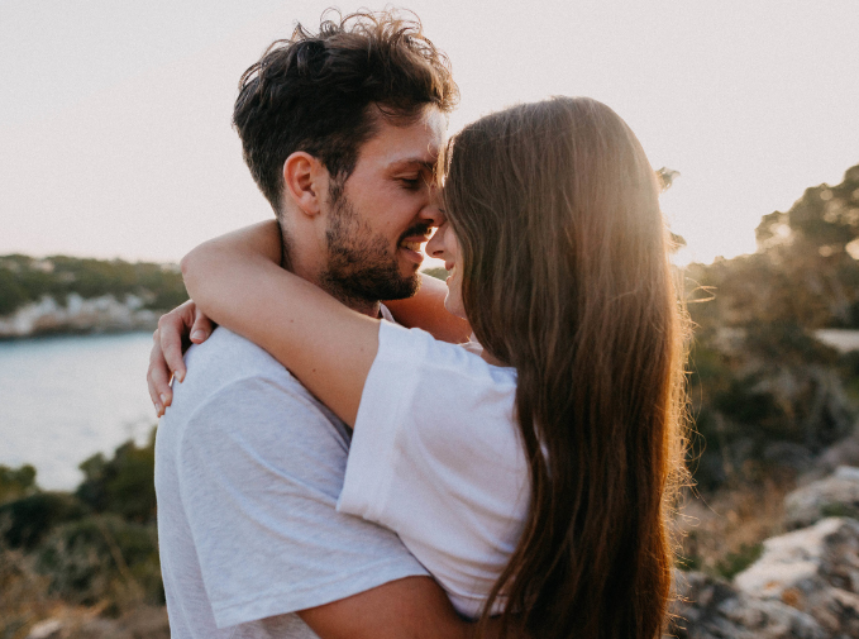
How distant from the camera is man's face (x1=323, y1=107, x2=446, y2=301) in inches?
76.3

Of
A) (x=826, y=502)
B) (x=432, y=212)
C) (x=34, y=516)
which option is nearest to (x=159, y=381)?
(x=432, y=212)

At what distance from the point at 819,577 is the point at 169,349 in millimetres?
3697

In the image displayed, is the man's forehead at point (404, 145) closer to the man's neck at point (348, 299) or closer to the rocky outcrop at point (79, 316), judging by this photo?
the man's neck at point (348, 299)

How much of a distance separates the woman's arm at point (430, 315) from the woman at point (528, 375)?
1053 millimetres

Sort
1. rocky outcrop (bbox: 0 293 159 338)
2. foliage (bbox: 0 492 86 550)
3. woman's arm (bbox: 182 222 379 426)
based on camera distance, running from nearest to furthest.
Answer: woman's arm (bbox: 182 222 379 426), foliage (bbox: 0 492 86 550), rocky outcrop (bbox: 0 293 159 338)

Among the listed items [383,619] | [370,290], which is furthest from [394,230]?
[383,619]

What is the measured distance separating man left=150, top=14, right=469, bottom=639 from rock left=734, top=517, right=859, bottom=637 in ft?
9.08

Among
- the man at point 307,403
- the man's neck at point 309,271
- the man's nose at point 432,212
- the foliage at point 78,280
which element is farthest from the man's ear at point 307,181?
the foliage at point 78,280

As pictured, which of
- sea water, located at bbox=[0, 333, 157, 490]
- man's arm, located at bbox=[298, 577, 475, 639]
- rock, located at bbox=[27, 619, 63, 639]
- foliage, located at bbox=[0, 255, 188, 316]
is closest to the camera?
man's arm, located at bbox=[298, 577, 475, 639]

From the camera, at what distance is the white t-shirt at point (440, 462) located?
1096 millimetres

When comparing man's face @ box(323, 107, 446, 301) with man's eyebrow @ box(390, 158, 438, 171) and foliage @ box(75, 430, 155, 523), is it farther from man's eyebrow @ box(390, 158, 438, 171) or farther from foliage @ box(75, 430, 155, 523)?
foliage @ box(75, 430, 155, 523)

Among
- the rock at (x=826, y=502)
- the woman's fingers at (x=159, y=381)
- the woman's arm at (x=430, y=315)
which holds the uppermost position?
the woman's fingers at (x=159, y=381)

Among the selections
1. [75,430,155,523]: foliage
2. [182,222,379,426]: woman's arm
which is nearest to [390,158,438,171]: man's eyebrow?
[182,222,379,426]: woman's arm

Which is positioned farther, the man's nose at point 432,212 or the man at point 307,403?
the man's nose at point 432,212
